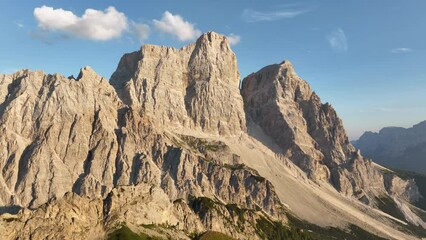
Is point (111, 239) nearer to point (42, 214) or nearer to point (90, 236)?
point (90, 236)

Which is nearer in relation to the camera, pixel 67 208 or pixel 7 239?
pixel 7 239

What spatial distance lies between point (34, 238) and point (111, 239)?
32.0 metres

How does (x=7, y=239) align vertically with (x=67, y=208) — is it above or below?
below

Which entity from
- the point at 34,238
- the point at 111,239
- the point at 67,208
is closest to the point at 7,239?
the point at 34,238

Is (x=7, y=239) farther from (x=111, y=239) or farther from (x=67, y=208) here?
(x=111, y=239)

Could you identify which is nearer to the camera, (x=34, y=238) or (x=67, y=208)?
(x=34, y=238)

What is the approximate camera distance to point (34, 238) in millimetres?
177500

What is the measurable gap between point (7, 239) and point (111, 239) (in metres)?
41.9

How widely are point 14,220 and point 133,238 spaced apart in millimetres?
50367

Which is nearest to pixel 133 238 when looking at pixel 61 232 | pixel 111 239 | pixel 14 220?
pixel 111 239

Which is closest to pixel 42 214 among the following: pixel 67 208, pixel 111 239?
pixel 67 208

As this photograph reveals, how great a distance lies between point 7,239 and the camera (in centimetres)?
17275

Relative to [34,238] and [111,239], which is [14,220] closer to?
[34,238]

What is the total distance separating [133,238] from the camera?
198 metres
